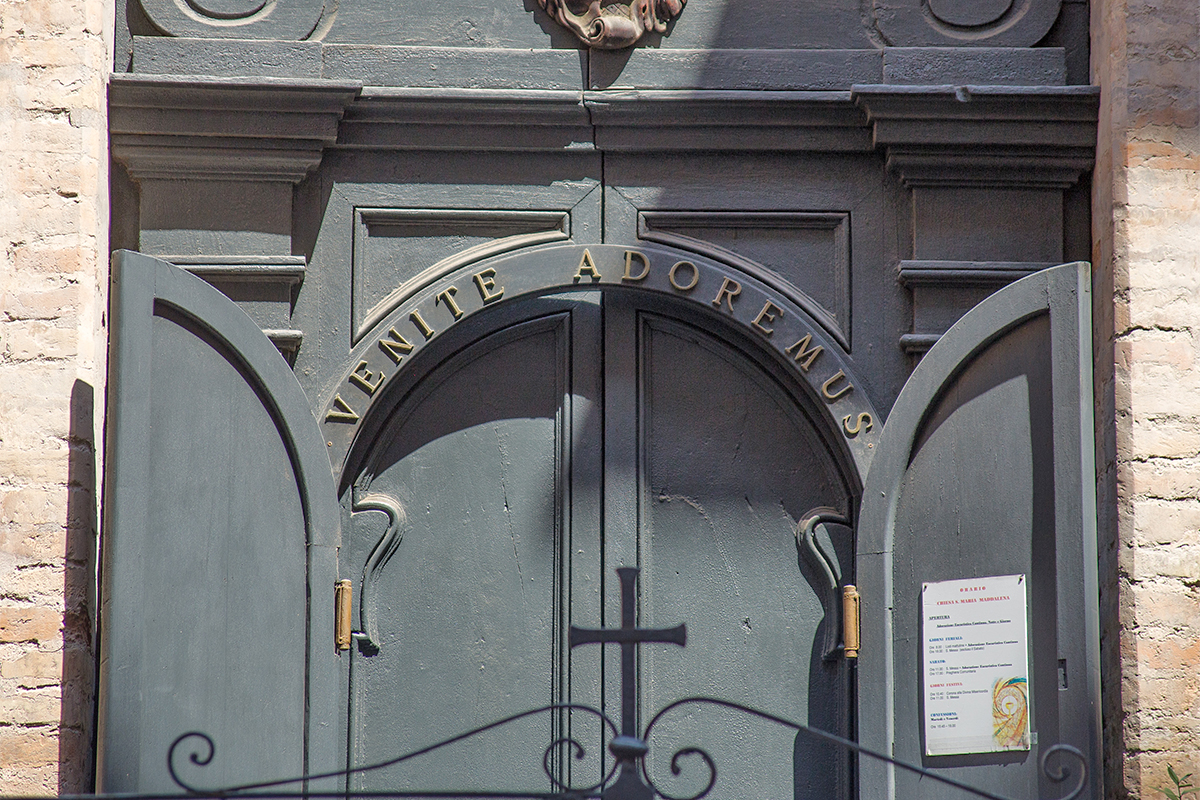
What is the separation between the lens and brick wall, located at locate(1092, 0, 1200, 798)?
4414mm

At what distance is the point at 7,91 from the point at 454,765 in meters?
2.50

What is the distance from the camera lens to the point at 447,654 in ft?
15.6

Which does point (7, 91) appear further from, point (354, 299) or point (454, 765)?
point (454, 765)

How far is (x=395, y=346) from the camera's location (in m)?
4.76

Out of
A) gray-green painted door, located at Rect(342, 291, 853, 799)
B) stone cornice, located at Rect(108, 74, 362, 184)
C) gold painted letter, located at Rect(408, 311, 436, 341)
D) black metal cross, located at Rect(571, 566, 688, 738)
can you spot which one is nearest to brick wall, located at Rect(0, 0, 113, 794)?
stone cornice, located at Rect(108, 74, 362, 184)

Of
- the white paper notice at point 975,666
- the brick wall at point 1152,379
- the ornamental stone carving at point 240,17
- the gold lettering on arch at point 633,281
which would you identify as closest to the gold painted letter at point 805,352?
the gold lettering on arch at point 633,281

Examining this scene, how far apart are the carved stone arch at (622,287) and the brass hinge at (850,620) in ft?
1.17

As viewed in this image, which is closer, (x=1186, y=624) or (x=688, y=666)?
(x=1186, y=624)

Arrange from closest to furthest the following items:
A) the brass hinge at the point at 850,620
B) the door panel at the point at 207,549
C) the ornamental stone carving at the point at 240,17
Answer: the door panel at the point at 207,549
the brass hinge at the point at 850,620
the ornamental stone carving at the point at 240,17

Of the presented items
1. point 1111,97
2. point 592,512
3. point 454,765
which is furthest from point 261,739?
point 1111,97

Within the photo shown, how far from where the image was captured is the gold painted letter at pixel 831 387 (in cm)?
477

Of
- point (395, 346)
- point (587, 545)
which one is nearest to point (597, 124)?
point (395, 346)

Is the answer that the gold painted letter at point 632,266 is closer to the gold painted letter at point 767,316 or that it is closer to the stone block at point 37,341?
the gold painted letter at point 767,316

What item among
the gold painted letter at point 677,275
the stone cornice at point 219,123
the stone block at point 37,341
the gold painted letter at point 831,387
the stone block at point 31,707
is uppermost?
the stone cornice at point 219,123
